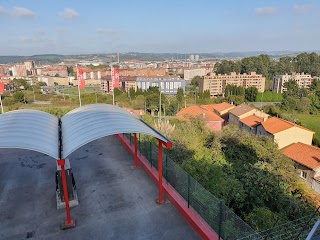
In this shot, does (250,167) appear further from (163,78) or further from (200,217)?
(163,78)

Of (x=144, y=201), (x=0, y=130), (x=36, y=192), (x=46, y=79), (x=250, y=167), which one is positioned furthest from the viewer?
(x=46, y=79)

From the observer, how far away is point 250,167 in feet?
46.0

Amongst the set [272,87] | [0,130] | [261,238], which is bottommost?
[272,87]

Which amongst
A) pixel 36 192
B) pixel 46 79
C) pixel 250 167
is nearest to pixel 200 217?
pixel 36 192

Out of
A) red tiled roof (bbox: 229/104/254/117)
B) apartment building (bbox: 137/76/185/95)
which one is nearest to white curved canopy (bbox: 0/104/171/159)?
red tiled roof (bbox: 229/104/254/117)

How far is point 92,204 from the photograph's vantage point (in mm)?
7641

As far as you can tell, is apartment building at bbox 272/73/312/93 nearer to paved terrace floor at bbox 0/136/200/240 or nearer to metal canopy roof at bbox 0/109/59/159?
paved terrace floor at bbox 0/136/200/240

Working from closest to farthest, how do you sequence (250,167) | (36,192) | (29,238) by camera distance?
1. (29,238)
2. (36,192)
3. (250,167)

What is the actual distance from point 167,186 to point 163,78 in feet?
244

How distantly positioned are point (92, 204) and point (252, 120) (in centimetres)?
2983

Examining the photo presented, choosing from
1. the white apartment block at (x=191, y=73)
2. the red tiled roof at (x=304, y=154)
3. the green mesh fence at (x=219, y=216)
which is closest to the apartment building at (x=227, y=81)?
the red tiled roof at (x=304, y=154)

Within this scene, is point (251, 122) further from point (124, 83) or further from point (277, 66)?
point (277, 66)

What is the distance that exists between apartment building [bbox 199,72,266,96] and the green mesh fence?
222ft

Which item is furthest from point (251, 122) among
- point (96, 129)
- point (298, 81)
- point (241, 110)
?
point (298, 81)
